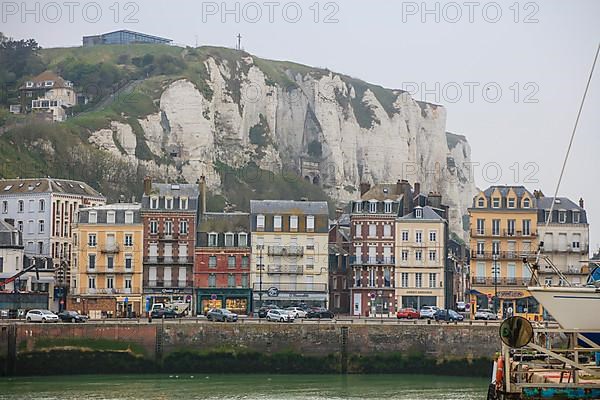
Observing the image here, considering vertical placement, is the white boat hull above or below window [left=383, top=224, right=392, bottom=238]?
below

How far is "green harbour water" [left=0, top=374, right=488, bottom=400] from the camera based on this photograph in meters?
45.7

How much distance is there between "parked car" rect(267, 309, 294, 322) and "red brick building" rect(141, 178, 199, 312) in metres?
13.6

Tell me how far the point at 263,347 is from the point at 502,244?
77.4 ft

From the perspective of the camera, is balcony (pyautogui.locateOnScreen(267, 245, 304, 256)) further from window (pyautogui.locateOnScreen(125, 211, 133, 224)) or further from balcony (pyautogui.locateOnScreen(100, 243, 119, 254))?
balcony (pyautogui.locateOnScreen(100, 243, 119, 254))

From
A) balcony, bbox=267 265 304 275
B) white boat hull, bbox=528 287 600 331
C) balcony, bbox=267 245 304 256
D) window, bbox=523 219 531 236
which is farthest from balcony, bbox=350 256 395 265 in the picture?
white boat hull, bbox=528 287 600 331

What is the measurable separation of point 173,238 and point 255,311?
23.2 feet

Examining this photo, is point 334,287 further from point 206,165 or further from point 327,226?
point 206,165

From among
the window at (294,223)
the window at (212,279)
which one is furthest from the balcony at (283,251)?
the window at (212,279)

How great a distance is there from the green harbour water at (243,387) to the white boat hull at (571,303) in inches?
1181

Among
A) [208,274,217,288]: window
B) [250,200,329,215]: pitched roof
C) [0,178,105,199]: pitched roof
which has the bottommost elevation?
[208,274,217,288]: window

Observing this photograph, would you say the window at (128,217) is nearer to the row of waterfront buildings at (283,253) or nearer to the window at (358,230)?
the row of waterfront buildings at (283,253)

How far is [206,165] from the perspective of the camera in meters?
143

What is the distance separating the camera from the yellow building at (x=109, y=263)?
7619cm

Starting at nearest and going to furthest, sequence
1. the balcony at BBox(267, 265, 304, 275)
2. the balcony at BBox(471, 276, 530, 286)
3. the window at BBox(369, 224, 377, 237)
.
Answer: the balcony at BBox(471, 276, 530, 286)
the balcony at BBox(267, 265, 304, 275)
the window at BBox(369, 224, 377, 237)
